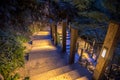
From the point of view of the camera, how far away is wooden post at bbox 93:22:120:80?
2932mm

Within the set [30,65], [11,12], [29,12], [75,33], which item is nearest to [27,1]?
[29,12]

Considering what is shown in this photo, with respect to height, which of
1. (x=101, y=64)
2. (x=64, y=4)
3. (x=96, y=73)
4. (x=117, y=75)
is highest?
(x=64, y=4)

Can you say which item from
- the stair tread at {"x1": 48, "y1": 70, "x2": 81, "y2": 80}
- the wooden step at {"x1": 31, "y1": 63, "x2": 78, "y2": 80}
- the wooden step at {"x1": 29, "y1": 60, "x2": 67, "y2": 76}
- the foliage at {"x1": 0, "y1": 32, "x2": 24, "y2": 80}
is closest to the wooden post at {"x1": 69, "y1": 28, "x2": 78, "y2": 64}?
the wooden step at {"x1": 31, "y1": 63, "x2": 78, "y2": 80}

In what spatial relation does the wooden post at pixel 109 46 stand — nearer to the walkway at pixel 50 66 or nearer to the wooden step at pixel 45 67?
the walkway at pixel 50 66

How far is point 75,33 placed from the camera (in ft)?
13.7

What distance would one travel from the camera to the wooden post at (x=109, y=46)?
2.93m

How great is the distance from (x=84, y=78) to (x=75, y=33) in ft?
4.22

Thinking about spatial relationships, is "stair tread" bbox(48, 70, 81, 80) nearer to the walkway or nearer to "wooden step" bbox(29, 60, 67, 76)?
the walkway

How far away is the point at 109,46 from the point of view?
3.15 meters

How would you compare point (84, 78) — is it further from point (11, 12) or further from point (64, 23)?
point (11, 12)

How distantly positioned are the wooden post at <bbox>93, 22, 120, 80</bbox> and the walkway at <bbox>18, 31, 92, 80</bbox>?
545mm

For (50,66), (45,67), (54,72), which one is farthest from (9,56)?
(54,72)

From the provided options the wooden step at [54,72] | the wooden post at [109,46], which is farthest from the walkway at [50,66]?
the wooden post at [109,46]

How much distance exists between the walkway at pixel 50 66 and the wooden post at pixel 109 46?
0.54 m
